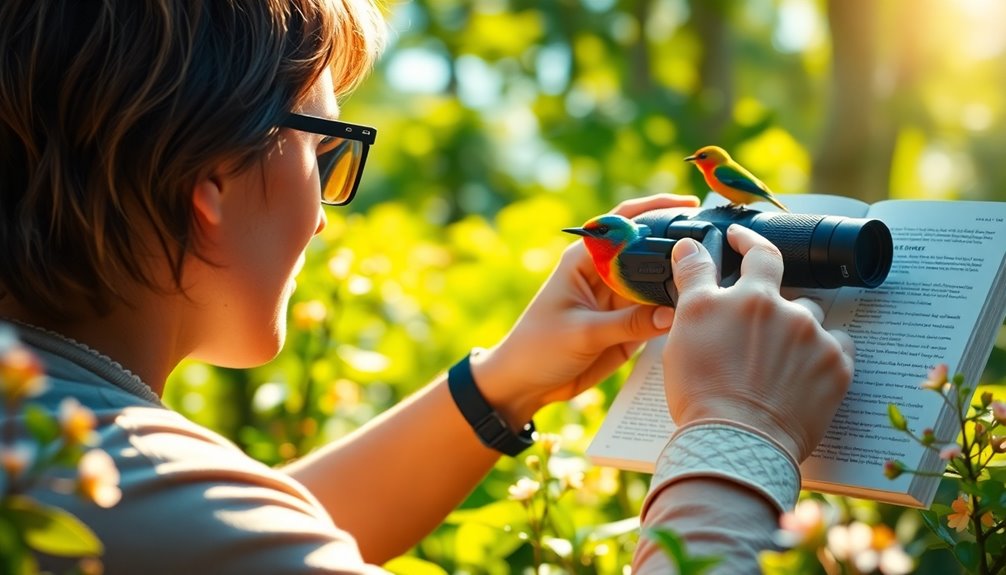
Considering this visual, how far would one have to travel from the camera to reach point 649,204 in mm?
1332

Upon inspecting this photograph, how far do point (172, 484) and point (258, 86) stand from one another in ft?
1.39

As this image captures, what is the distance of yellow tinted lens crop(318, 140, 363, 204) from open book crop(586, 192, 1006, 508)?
439 millimetres

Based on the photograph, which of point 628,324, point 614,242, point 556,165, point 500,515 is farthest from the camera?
point 556,165

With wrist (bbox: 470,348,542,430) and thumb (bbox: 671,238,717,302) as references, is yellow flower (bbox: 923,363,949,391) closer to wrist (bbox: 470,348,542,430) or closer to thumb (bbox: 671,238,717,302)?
thumb (bbox: 671,238,717,302)

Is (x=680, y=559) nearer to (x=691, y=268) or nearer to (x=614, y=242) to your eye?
(x=691, y=268)

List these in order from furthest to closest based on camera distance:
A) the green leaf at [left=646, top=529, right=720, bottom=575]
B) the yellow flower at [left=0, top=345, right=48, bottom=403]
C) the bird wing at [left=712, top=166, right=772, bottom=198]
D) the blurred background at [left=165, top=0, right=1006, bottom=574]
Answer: the blurred background at [left=165, top=0, right=1006, bottom=574] → the bird wing at [left=712, top=166, right=772, bottom=198] → the green leaf at [left=646, top=529, right=720, bottom=575] → the yellow flower at [left=0, top=345, right=48, bottom=403]

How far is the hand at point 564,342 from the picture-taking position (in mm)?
1344

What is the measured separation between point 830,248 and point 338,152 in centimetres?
53

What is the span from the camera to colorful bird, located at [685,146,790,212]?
1.22 metres

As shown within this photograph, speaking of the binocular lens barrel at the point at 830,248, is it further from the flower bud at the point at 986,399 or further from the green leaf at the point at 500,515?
the green leaf at the point at 500,515

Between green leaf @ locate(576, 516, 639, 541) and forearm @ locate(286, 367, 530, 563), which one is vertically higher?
green leaf @ locate(576, 516, 639, 541)

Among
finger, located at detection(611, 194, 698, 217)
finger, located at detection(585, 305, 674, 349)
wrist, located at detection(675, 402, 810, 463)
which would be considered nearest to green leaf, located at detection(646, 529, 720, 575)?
wrist, located at detection(675, 402, 810, 463)

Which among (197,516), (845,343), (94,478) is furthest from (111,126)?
(845,343)

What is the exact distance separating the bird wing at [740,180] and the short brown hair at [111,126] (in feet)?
1.67
